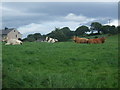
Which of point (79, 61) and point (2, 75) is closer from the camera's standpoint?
point (2, 75)

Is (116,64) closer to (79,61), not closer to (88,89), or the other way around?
(79,61)

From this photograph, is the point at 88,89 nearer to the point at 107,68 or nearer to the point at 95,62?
the point at 107,68

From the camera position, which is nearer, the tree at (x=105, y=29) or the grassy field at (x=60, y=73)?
the grassy field at (x=60, y=73)

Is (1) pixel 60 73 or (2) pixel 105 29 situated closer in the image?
(1) pixel 60 73

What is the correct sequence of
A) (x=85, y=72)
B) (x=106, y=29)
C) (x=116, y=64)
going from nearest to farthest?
(x=85, y=72)
(x=116, y=64)
(x=106, y=29)

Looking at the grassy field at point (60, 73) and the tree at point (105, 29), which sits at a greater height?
the tree at point (105, 29)

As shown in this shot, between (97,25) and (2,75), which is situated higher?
(97,25)

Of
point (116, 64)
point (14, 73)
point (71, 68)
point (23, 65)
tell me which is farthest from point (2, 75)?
point (116, 64)

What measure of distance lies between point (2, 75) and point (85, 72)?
8.36ft

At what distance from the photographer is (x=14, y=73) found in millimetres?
6664

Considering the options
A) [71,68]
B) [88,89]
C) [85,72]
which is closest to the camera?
[88,89]

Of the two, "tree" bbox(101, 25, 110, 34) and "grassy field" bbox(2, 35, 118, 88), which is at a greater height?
"tree" bbox(101, 25, 110, 34)

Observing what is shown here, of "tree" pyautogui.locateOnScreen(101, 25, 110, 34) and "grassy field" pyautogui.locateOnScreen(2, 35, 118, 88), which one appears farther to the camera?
"tree" pyautogui.locateOnScreen(101, 25, 110, 34)

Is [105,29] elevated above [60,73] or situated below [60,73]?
above
